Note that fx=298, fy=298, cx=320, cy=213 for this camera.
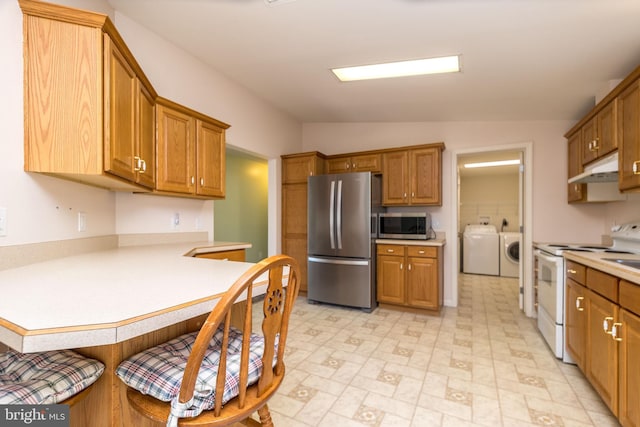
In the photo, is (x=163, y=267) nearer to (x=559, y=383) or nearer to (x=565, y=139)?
(x=559, y=383)

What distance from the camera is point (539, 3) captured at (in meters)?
1.68

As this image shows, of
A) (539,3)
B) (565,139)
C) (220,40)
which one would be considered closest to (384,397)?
(539,3)

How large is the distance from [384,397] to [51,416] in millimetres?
1632

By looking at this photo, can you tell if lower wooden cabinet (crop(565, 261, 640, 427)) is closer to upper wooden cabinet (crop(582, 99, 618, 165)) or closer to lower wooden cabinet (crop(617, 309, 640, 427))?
lower wooden cabinet (crop(617, 309, 640, 427))

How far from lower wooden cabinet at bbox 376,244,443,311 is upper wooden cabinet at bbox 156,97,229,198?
2.02 meters

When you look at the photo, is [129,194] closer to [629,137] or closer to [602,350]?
[602,350]

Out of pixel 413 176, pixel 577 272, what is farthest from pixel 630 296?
pixel 413 176

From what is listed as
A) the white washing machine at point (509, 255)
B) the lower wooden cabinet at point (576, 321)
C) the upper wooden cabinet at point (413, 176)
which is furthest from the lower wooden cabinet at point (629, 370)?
the white washing machine at point (509, 255)

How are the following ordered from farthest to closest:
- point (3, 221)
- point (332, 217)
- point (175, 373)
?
point (332, 217), point (3, 221), point (175, 373)

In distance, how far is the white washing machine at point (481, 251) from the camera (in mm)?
5645

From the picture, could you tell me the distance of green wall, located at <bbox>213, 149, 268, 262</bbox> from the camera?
489 centimetres

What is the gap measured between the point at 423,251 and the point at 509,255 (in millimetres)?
A: 3159

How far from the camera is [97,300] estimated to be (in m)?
0.79

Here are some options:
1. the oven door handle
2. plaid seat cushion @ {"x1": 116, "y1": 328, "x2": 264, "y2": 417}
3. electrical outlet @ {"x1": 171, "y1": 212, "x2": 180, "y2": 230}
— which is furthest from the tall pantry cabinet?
plaid seat cushion @ {"x1": 116, "y1": 328, "x2": 264, "y2": 417}
